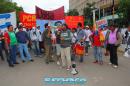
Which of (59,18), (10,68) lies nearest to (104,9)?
(59,18)

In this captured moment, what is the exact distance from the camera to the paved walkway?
37.5 ft

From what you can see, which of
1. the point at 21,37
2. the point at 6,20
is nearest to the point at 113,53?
the point at 21,37

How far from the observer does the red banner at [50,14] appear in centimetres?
1847

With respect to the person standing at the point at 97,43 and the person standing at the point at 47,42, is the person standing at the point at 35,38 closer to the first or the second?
the person standing at the point at 47,42

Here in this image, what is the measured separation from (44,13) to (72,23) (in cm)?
1011

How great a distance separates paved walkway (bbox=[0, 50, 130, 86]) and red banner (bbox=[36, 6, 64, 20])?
3190mm

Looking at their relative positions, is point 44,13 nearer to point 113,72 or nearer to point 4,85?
point 113,72

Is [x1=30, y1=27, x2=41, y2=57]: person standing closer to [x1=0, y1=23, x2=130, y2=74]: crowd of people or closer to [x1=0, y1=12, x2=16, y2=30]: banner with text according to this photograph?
[x1=0, y1=23, x2=130, y2=74]: crowd of people

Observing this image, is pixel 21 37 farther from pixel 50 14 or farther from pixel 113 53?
pixel 113 53

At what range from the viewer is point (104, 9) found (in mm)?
79750

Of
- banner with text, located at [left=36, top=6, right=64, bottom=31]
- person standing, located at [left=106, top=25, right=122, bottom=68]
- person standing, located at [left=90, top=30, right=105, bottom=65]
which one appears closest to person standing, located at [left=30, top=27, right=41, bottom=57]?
banner with text, located at [left=36, top=6, right=64, bottom=31]

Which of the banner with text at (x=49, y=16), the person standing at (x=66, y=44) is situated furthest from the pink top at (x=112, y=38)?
the banner with text at (x=49, y=16)

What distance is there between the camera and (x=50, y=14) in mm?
18781

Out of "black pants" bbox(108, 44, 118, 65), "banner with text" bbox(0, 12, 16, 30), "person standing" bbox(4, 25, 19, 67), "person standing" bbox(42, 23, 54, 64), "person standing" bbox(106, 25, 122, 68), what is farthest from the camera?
"banner with text" bbox(0, 12, 16, 30)
